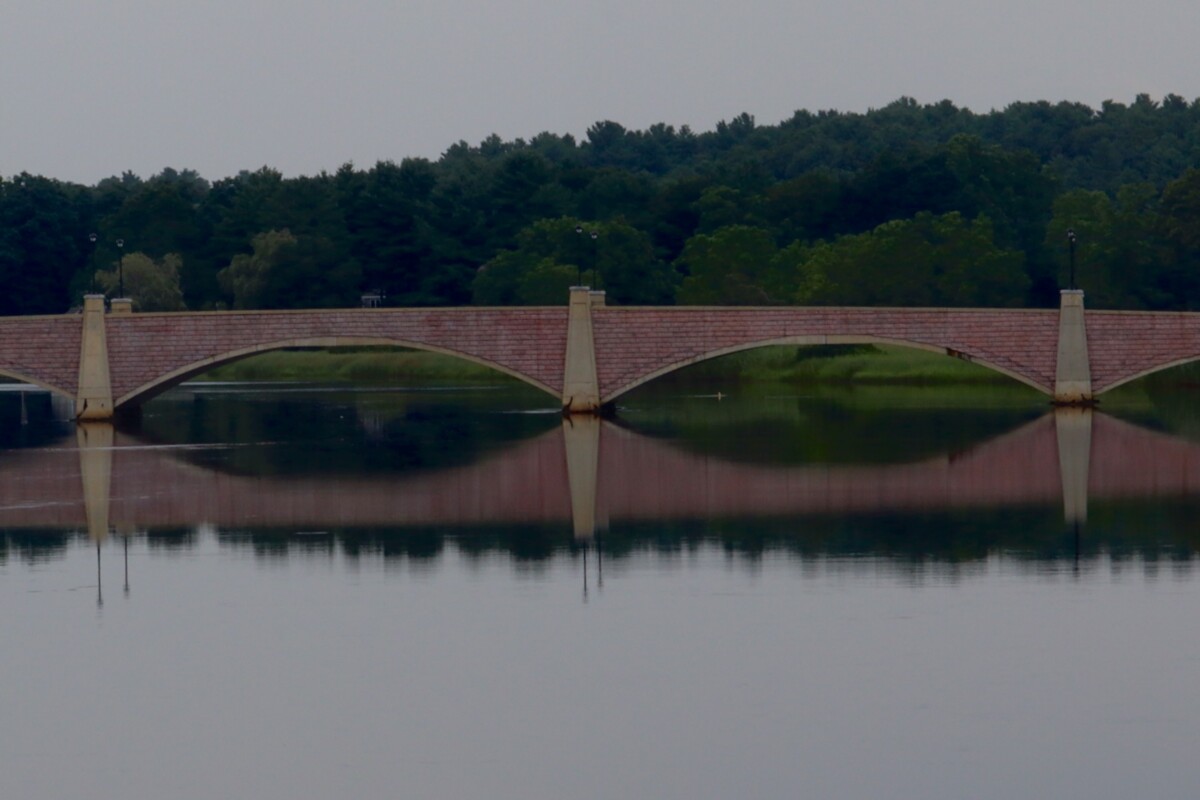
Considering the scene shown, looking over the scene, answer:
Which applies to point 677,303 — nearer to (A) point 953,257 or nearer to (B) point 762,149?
(A) point 953,257

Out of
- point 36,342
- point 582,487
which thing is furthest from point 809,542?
point 36,342

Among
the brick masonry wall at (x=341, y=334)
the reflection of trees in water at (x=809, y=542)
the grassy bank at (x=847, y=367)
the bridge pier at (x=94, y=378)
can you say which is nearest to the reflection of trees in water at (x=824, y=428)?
the brick masonry wall at (x=341, y=334)

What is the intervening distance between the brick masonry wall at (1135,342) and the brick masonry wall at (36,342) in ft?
119

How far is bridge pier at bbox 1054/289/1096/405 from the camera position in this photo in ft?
235

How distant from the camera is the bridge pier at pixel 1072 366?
7162 cm

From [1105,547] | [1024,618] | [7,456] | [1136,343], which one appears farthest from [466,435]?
[1024,618]

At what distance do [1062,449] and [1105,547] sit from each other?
1931cm

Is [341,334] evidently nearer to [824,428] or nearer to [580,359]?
[580,359]

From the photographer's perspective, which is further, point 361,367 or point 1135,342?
point 361,367

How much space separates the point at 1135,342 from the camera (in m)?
72.2

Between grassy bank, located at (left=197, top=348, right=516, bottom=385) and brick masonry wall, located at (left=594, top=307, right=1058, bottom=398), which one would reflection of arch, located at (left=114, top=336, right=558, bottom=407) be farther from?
grassy bank, located at (left=197, top=348, right=516, bottom=385)

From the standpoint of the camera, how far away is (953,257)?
10319cm

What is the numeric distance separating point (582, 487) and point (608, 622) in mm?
17824

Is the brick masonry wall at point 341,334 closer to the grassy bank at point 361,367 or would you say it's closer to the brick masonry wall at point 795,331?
the brick masonry wall at point 795,331
